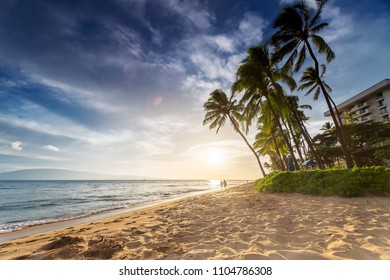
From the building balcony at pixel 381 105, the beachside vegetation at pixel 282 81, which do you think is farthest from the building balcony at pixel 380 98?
the beachside vegetation at pixel 282 81

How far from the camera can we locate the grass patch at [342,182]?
262 inches

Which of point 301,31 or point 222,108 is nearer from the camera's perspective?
point 301,31

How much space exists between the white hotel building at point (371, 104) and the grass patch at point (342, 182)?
141 feet

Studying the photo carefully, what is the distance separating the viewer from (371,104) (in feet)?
156

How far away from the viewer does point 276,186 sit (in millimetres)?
10445

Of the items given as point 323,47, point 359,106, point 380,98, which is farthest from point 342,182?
point 359,106

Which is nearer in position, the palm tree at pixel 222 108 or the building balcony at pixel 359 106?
the palm tree at pixel 222 108

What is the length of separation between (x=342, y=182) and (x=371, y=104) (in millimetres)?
56179

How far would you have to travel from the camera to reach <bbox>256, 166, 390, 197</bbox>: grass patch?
6.65 metres

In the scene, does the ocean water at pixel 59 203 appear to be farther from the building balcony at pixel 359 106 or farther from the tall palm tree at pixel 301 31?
the building balcony at pixel 359 106

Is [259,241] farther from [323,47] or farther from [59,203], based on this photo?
[59,203]

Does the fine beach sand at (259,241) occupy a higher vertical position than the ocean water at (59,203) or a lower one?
higher
